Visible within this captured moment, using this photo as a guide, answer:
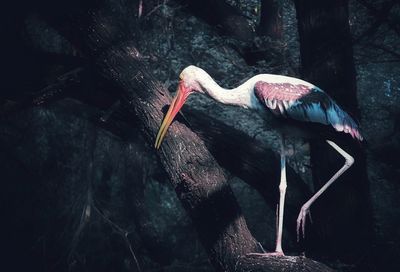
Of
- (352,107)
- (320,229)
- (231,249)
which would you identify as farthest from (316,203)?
(231,249)

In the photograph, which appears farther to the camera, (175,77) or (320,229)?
(175,77)

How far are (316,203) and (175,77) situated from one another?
A: 10.2 ft

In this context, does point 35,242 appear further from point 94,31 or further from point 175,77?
point 94,31

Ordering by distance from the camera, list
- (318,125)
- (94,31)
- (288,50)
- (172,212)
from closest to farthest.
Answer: (94,31), (318,125), (288,50), (172,212)

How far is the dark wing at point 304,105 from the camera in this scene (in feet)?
13.7

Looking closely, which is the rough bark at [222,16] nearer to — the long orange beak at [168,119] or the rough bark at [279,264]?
the long orange beak at [168,119]

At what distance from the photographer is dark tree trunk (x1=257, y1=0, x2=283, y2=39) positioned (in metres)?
6.50

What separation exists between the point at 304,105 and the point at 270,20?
2.63 meters

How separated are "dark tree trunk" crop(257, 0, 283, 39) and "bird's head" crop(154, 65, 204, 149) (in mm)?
2091

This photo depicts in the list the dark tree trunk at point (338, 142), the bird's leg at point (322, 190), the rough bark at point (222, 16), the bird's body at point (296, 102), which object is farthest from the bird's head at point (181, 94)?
the rough bark at point (222, 16)

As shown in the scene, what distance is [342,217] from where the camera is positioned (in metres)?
4.13

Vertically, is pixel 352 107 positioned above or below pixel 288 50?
below

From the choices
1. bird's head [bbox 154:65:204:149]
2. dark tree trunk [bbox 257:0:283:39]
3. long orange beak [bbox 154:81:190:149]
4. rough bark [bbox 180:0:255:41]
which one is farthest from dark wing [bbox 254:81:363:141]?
dark tree trunk [bbox 257:0:283:39]

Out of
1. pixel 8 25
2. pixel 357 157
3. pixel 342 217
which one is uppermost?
pixel 8 25
